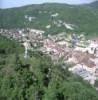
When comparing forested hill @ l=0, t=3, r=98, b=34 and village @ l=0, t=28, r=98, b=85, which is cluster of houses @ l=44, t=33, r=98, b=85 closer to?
village @ l=0, t=28, r=98, b=85

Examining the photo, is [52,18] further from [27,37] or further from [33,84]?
[33,84]

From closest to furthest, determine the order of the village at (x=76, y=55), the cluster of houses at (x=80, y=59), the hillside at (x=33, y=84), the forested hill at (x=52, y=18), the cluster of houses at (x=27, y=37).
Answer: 1. the hillside at (x=33, y=84)
2. the cluster of houses at (x=80, y=59)
3. the village at (x=76, y=55)
4. the cluster of houses at (x=27, y=37)
5. the forested hill at (x=52, y=18)

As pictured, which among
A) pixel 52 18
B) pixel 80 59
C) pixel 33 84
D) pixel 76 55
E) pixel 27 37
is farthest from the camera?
pixel 52 18

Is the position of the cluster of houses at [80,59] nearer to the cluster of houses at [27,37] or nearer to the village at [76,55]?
the village at [76,55]

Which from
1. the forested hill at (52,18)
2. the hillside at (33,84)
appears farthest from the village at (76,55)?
the forested hill at (52,18)

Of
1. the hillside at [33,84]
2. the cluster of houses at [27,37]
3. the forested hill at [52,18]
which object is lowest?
the forested hill at [52,18]

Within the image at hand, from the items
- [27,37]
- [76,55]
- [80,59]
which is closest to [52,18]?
[27,37]

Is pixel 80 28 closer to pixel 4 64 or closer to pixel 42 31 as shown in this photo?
pixel 42 31

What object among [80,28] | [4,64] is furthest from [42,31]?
[4,64]

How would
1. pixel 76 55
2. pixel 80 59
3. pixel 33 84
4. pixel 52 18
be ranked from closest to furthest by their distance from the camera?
pixel 33 84, pixel 80 59, pixel 76 55, pixel 52 18
